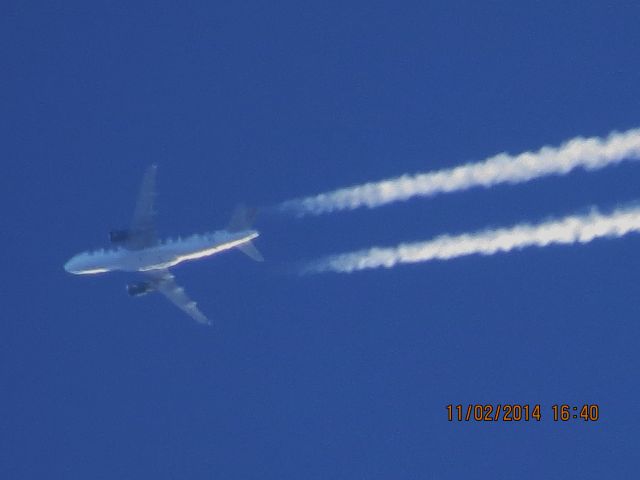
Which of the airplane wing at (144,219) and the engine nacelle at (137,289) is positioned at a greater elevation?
the airplane wing at (144,219)

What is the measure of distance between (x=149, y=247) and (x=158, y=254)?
2.43 ft

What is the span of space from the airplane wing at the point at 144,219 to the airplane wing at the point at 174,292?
115 inches

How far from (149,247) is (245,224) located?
13.6 ft

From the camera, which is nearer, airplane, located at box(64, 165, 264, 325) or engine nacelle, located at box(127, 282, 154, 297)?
airplane, located at box(64, 165, 264, 325)

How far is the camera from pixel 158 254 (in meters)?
68.1

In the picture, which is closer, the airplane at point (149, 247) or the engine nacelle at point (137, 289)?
the airplane at point (149, 247)

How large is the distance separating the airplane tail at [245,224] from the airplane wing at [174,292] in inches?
232

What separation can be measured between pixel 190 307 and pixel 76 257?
5.69 metres

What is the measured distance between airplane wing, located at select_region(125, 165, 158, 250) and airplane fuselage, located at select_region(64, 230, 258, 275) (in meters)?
0.38

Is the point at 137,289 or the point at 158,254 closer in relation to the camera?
the point at 158,254

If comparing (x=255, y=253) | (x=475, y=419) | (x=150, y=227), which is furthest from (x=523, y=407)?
(x=150, y=227)

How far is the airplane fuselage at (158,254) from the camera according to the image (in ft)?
219

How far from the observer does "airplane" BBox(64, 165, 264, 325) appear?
66.9 meters

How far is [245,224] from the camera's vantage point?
67.1 meters
